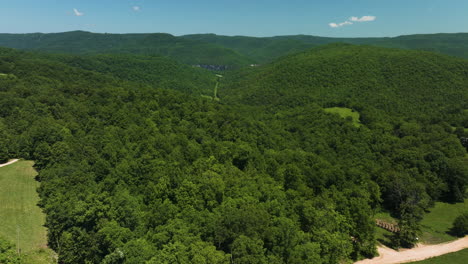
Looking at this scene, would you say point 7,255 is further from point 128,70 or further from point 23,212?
point 128,70

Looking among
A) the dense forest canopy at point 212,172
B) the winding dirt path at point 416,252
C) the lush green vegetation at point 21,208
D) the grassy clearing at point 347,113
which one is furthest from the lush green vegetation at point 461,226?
the lush green vegetation at point 21,208

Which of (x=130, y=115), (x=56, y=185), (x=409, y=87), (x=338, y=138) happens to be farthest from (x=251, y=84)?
(x=56, y=185)

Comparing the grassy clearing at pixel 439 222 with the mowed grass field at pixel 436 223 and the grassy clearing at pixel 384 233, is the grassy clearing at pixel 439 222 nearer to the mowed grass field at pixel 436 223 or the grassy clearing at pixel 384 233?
the mowed grass field at pixel 436 223

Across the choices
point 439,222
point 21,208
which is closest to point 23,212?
point 21,208

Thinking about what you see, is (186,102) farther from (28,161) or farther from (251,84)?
(251,84)

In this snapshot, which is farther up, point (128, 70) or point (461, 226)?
point (128, 70)

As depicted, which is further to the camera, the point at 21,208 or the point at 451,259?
the point at 451,259
